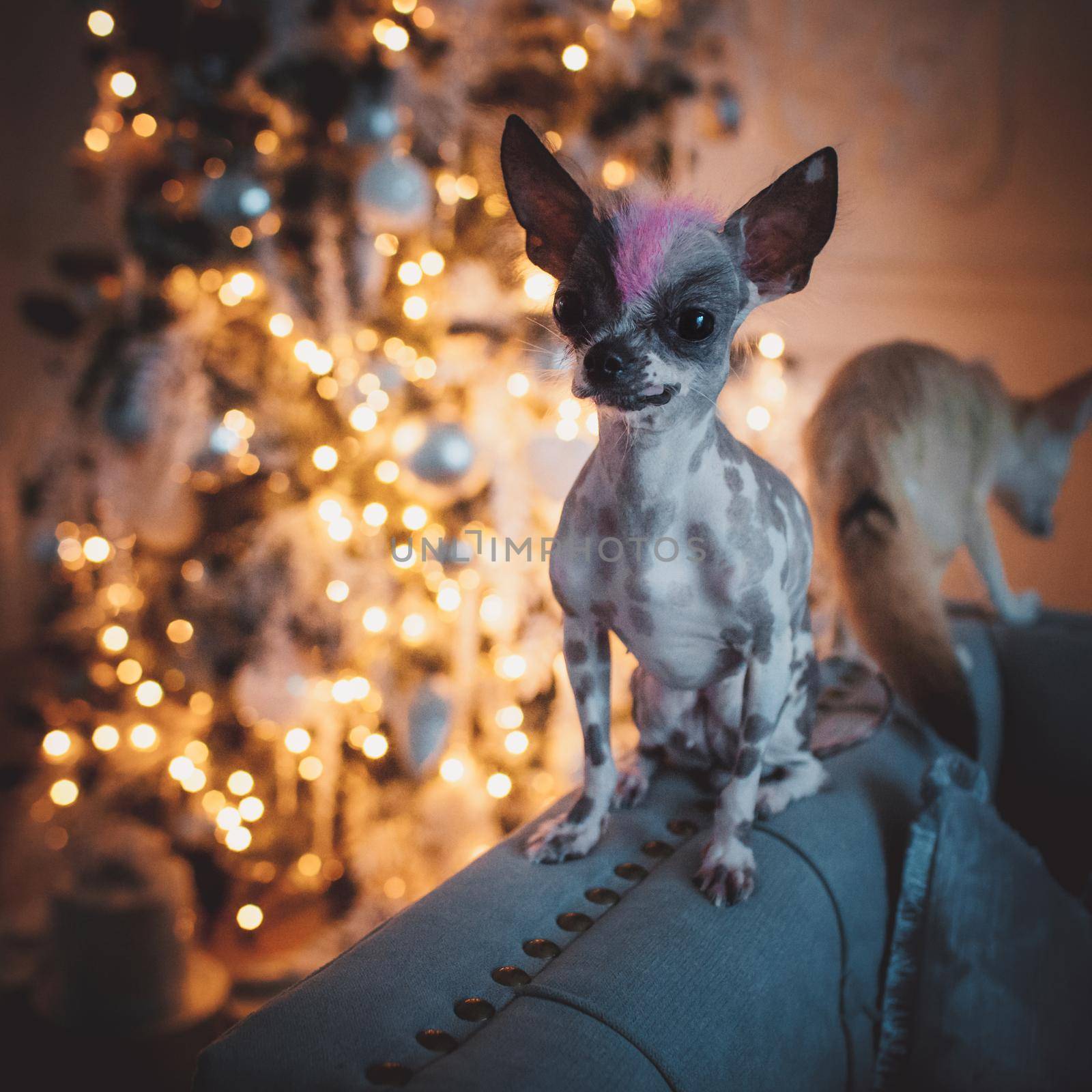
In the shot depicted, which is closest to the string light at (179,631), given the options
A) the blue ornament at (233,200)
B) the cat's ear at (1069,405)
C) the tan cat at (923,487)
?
the blue ornament at (233,200)

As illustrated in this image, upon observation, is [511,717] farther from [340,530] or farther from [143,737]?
[143,737]

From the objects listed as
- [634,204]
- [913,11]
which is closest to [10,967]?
[634,204]

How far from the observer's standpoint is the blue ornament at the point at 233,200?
1.51 meters

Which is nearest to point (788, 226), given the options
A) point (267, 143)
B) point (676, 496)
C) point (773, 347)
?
point (676, 496)

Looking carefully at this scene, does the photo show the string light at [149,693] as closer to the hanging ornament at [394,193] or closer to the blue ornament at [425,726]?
the blue ornament at [425,726]

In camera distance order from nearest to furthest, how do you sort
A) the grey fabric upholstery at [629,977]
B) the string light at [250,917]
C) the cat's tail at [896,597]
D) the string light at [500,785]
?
1. the grey fabric upholstery at [629,977]
2. the cat's tail at [896,597]
3. the string light at [500,785]
4. the string light at [250,917]

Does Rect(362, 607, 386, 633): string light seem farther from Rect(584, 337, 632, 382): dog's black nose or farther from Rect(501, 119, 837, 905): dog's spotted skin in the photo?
Rect(584, 337, 632, 382): dog's black nose

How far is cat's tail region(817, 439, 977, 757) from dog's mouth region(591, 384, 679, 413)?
611mm

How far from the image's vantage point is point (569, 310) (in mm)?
703

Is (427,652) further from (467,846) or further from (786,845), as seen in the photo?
(786,845)

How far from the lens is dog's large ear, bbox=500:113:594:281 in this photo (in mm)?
696

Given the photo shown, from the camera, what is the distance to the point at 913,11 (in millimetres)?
1854

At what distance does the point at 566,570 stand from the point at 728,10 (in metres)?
1.81

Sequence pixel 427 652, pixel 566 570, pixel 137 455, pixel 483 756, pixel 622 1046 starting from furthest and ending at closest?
pixel 483 756
pixel 427 652
pixel 137 455
pixel 566 570
pixel 622 1046
